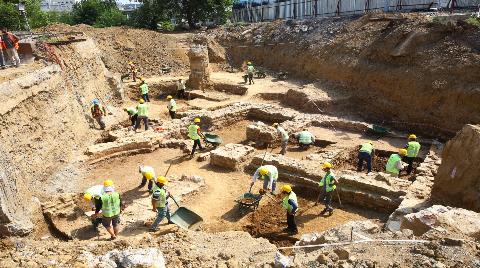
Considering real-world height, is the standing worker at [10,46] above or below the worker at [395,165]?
above

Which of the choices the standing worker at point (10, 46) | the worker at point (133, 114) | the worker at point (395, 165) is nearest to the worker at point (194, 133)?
the worker at point (133, 114)

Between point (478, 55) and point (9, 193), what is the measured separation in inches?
623

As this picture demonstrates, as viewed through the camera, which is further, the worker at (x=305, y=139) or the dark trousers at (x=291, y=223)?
the worker at (x=305, y=139)

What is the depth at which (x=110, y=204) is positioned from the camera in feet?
25.6

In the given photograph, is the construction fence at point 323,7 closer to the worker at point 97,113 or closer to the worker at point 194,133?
the worker at point 194,133

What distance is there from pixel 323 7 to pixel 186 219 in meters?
20.7

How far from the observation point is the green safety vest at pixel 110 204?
775 centimetres

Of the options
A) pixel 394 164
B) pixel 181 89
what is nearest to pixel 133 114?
pixel 181 89

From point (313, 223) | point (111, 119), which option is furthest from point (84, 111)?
point (313, 223)

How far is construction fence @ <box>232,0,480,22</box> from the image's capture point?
19559 mm

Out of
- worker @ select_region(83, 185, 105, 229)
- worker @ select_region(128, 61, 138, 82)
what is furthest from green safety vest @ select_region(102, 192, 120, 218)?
worker @ select_region(128, 61, 138, 82)

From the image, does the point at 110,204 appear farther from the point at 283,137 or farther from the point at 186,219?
the point at 283,137

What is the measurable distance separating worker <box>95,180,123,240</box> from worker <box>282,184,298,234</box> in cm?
365

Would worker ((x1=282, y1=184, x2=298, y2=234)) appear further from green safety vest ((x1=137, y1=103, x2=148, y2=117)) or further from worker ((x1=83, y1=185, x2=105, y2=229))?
green safety vest ((x1=137, y1=103, x2=148, y2=117))
